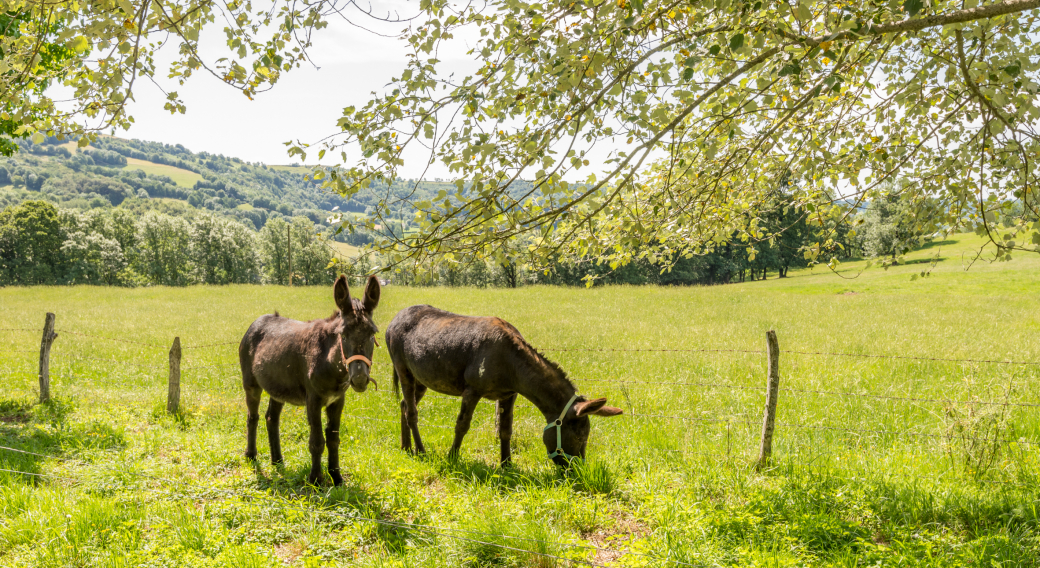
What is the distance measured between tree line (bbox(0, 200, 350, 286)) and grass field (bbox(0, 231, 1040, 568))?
160 ft

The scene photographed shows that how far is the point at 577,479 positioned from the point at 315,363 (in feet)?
9.78

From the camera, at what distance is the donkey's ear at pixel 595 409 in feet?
17.8

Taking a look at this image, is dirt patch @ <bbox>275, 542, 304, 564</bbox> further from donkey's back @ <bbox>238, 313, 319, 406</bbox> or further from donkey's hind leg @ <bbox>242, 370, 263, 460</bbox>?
donkey's hind leg @ <bbox>242, 370, 263, 460</bbox>

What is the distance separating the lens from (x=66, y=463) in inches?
233

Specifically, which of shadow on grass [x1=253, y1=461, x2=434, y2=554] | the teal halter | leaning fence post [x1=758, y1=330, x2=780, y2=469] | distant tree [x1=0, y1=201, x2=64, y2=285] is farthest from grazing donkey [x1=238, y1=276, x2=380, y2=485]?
distant tree [x1=0, y1=201, x2=64, y2=285]

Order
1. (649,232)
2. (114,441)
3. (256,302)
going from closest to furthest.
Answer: (649,232)
(114,441)
(256,302)

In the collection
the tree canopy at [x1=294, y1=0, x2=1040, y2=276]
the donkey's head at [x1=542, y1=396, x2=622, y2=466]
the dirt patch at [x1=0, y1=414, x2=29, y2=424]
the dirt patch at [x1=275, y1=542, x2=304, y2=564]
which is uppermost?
the tree canopy at [x1=294, y1=0, x2=1040, y2=276]

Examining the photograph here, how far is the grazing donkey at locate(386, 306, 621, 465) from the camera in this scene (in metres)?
5.72

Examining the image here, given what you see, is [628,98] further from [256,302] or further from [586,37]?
[256,302]

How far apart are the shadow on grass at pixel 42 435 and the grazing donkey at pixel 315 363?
2.14 meters

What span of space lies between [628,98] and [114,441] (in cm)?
757

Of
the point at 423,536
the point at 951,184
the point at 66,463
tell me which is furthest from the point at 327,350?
the point at 951,184

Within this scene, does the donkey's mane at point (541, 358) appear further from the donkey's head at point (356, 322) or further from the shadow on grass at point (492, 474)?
the donkey's head at point (356, 322)

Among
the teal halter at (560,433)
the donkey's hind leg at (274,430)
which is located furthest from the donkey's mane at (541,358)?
the donkey's hind leg at (274,430)
